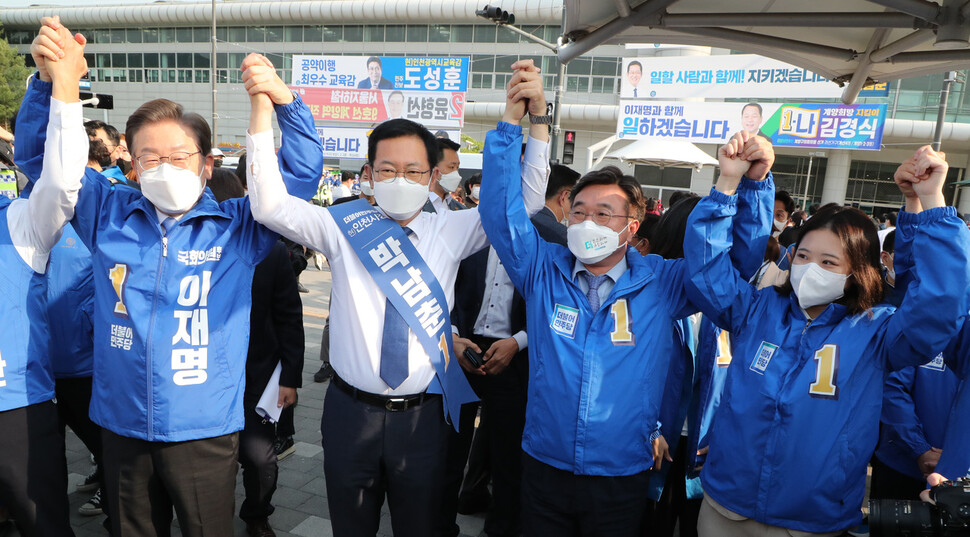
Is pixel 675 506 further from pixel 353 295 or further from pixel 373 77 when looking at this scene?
pixel 373 77

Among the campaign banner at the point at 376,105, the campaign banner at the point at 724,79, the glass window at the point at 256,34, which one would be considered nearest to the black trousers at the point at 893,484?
the campaign banner at the point at 724,79

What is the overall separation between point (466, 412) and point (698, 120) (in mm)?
10650

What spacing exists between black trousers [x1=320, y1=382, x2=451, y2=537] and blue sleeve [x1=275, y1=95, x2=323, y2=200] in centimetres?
77

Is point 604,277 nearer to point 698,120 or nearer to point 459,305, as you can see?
point 459,305

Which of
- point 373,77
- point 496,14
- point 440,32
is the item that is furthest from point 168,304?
point 440,32

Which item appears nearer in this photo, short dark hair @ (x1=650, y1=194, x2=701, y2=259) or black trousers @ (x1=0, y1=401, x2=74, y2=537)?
black trousers @ (x1=0, y1=401, x2=74, y2=537)

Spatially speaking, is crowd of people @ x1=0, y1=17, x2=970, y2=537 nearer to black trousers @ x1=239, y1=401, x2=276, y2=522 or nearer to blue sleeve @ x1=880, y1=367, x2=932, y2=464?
blue sleeve @ x1=880, y1=367, x2=932, y2=464

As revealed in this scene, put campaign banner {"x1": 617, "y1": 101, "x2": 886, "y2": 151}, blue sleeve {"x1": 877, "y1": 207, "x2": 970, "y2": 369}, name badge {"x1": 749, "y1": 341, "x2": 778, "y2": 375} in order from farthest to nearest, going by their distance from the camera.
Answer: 1. campaign banner {"x1": 617, "y1": 101, "x2": 886, "y2": 151}
2. name badge {"x1": 749, "y1": 341, "x2": 778, "y2": 375}
3. blue sleeve {"x1": 877, "y1": 207, "x2": 970, "y2": 369}

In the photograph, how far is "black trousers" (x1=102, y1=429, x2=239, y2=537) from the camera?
2.08 m

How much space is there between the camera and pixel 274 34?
113 feet

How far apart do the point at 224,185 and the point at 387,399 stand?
1.75 metres

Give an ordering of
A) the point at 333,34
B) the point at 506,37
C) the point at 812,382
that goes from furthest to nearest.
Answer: the point at 333,34 → the point at 506,37 → the point at 812,382

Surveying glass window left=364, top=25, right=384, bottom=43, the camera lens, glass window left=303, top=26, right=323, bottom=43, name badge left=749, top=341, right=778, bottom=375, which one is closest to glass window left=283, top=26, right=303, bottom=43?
glass window left=303, top=26, right=323, bottom=43

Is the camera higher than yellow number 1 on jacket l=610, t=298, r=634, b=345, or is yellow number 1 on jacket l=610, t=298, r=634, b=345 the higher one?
yellow number 1 on jacket l=610, t=298, r=634, b=345
